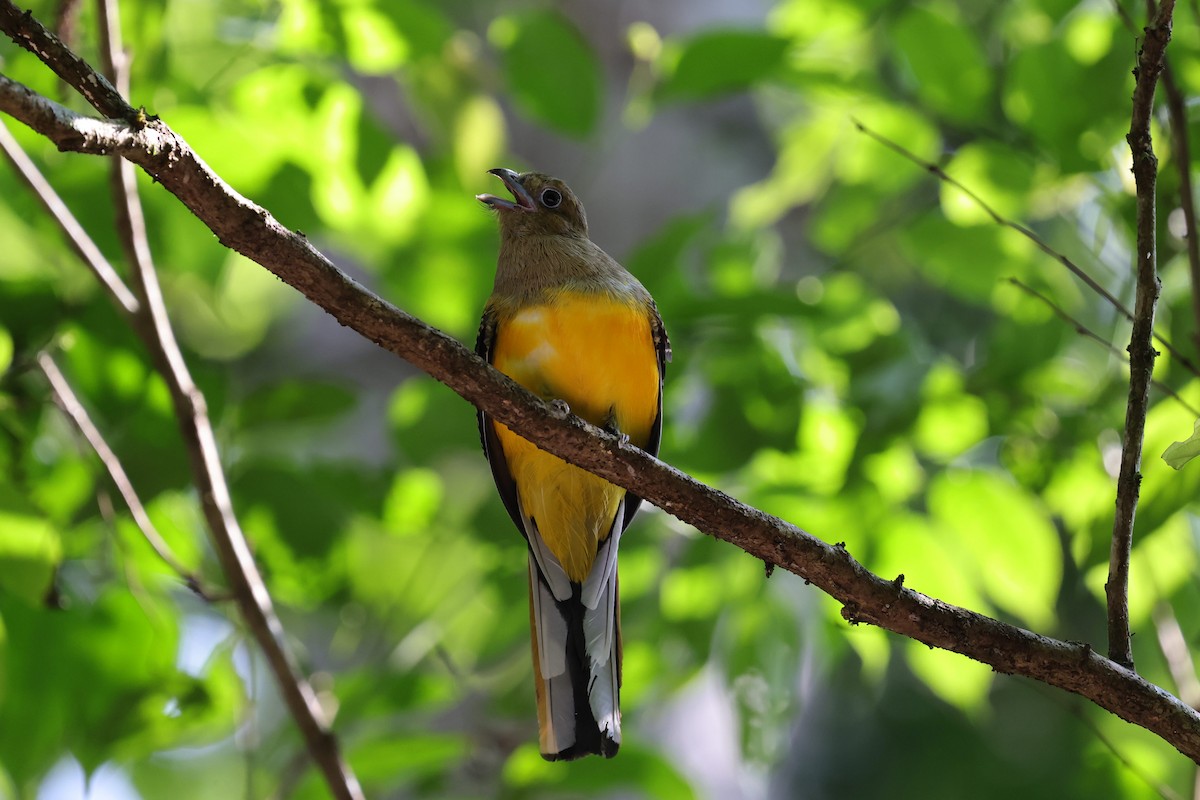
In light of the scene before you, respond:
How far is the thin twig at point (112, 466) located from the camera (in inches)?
98.2

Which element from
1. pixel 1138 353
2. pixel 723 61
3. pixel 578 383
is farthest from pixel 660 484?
Answer: pixel 723 61

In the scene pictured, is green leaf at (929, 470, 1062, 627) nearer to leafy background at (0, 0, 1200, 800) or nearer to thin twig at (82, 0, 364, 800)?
leafy background at (0, 0, 1200, 800)

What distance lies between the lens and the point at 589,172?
504cm

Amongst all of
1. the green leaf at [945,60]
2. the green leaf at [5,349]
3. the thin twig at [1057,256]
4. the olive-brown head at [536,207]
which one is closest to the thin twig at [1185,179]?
the thin twig at [1057,256]

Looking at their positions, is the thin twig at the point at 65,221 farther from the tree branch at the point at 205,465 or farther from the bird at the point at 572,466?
the bird at the point at 572,466

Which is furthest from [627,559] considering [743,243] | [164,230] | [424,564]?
[164,230]

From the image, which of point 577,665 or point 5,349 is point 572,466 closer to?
point 577,665

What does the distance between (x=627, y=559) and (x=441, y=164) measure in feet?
4.55

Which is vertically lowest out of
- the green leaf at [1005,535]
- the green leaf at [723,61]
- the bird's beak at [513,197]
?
the green leaf at [1005,535]

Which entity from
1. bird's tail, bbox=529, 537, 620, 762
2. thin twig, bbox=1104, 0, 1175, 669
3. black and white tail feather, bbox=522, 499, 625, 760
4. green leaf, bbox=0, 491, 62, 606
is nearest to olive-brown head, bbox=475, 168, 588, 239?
black and white tail feather, bbox=522, 499, 625, 760

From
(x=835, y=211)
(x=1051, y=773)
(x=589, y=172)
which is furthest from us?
(x=1051, y=773)

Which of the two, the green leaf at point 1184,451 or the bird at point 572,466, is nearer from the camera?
the green leaf at point 1184,451

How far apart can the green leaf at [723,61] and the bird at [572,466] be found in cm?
57

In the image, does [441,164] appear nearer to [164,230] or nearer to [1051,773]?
[164,230]
